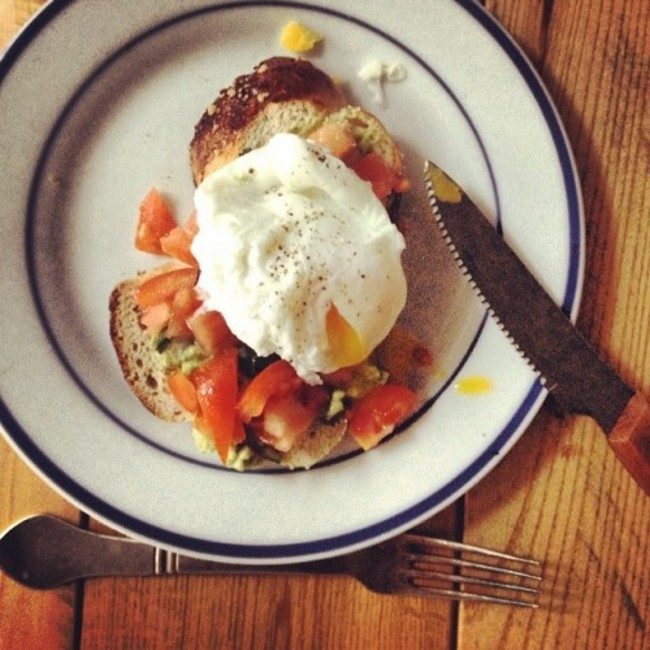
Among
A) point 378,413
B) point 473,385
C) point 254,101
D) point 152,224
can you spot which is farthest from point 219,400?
point 254,101

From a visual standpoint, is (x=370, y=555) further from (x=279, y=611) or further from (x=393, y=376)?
(x=393, y=376)

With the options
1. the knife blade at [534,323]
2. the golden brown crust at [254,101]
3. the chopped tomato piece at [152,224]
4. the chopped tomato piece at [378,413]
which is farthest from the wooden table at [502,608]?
the golden brown crust at [254,101]

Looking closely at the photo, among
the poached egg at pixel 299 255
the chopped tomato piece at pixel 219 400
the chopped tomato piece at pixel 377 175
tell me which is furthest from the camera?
the chopped tomato piece at pixel 377 175

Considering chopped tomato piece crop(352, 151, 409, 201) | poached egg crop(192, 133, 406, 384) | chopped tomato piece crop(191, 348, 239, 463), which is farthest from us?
chopped tomato piece crop(352, 151, 409, 201)

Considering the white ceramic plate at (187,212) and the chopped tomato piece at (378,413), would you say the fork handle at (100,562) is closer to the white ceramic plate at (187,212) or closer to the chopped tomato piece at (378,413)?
the white ceramic plate at (187,212)

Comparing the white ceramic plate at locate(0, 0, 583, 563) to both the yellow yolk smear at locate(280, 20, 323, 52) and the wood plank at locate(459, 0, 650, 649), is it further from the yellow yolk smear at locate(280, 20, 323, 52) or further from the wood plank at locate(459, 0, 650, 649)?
the wood plank at locate(459, 0, 650, 649)

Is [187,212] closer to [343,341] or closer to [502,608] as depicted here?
[343,341]

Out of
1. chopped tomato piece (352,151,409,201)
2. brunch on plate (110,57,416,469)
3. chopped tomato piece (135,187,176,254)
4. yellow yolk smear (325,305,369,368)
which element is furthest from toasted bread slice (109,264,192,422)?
chopped tomato piece (352,151,409,201)

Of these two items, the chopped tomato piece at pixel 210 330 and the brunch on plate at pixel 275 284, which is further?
the chopped tomato piece at pixel 210 330
